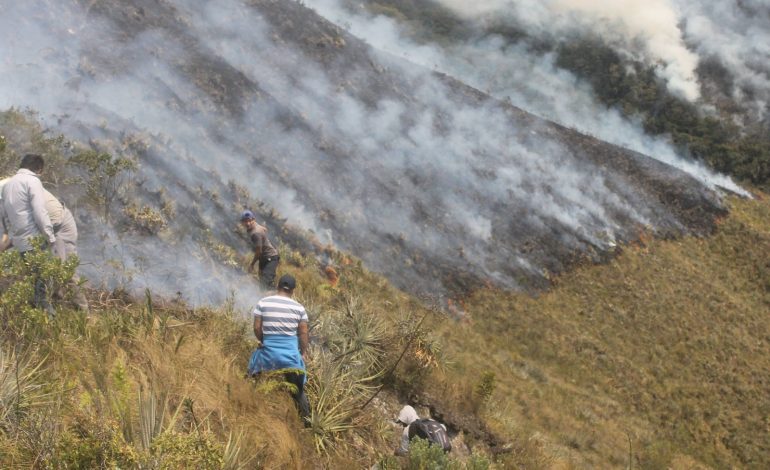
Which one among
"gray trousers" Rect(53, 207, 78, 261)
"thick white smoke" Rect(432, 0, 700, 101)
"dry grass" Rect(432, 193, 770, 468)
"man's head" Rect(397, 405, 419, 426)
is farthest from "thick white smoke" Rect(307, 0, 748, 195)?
"gray trousers" Rect(53, 207, 78, 261)

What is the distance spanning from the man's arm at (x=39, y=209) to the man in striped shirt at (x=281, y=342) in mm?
1814

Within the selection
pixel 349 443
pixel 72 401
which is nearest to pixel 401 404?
pixel 349 443

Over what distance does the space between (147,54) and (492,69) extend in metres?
43.5

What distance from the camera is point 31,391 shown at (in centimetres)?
360

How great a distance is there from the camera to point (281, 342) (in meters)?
4.70

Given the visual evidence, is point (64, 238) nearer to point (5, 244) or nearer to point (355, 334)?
point (5, 244)

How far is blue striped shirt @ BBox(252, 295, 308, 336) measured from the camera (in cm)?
469

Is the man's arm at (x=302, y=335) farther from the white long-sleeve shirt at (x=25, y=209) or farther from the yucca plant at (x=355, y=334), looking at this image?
the white long-sleeve shirt at (x=25, y=209)

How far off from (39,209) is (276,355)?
87.8 inches

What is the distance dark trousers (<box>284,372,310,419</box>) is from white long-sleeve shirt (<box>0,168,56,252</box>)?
2.25m

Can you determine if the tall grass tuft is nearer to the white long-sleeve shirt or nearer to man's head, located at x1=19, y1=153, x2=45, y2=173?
the white long-sleeve shirt

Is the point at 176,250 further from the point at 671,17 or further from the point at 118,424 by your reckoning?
the point at 671,17

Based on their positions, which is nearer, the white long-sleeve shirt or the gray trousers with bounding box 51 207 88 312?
the white long-sleeve shirt

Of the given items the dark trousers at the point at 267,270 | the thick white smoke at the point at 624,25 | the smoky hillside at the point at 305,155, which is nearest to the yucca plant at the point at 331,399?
the smoky hillside at the point at 305,155
